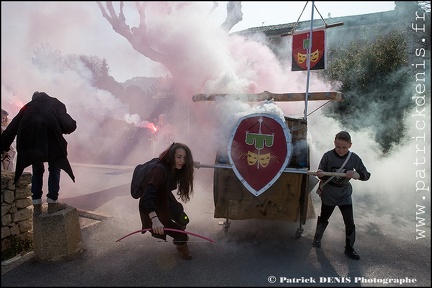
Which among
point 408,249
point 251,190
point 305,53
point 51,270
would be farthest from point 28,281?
point 305,53

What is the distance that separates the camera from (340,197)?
3650 mm

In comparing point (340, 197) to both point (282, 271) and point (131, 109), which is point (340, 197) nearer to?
point (282, 271)

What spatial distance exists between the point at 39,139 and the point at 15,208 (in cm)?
107

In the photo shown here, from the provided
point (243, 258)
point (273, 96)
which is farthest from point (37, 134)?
point (273, 96)

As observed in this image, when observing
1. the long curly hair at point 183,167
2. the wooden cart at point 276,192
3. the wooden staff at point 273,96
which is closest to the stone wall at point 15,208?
the long curly hair at point 183,167

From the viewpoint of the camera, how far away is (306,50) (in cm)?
575

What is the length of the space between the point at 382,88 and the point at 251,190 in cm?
810

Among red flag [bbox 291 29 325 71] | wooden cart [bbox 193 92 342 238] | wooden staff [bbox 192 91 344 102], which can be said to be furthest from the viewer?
red flag [bbox 291 29 325 71]

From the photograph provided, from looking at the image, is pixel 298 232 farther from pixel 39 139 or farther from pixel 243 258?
pixel 39 139

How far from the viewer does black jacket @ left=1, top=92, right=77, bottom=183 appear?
336cm

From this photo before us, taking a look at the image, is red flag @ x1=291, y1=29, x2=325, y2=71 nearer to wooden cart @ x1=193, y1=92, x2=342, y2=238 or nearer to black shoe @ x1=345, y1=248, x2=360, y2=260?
wooden cart @ x1=193, y1=92, x2=342, y2=238

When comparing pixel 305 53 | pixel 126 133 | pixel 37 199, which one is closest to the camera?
pixel 37 199

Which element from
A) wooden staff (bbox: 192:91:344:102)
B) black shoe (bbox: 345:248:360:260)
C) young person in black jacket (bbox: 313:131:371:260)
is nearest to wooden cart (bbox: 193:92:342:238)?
young person in black jacket (bbox: 313:131:371:260)

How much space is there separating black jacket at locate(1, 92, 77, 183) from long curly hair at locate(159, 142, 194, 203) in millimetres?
1303
